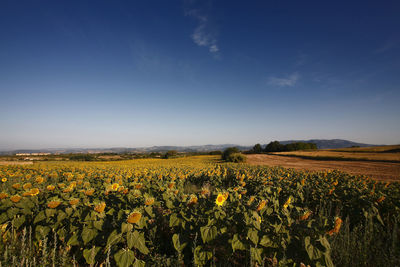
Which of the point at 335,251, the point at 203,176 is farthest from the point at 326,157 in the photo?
the point at 335,251

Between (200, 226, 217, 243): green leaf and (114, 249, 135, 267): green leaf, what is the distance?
3.36 ft

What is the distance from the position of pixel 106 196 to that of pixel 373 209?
7.41 metres

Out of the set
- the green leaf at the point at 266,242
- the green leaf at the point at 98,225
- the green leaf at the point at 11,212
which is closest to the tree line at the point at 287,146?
the green leaf at the point at 266,242

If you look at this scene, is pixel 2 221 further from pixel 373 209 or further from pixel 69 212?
pixel 373 209

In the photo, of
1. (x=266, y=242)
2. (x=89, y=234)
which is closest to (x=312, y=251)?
(x=266, y=242)

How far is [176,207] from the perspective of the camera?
3447mm

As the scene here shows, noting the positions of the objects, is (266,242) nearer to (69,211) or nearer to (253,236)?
(253,236)

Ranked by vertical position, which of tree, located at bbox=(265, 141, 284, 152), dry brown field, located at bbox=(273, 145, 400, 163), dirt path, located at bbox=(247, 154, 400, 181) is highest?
tree, located at bbox=(265, 141, 284, 152)

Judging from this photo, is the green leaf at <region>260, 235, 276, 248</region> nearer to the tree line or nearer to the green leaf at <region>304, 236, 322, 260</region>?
the green leaf at <region>304, 236, 322, 260</region>

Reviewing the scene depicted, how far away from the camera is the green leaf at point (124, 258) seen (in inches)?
87.4

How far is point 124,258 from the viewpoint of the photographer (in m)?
2.28

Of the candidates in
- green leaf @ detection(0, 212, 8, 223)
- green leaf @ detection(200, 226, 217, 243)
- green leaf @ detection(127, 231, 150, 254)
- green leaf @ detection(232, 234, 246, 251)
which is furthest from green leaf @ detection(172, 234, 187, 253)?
green leaf @ detection(0, 212, 8, 223)

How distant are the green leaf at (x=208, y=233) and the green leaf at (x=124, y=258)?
1.02m

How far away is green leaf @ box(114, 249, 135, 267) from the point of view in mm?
2221
